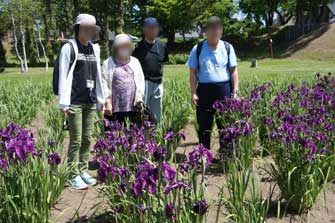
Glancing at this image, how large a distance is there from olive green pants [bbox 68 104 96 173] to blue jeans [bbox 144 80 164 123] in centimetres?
116

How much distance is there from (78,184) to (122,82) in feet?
4.02

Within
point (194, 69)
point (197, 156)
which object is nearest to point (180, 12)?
point (194, 69)

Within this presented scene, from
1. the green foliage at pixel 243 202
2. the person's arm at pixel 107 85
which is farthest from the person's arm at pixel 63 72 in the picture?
the green foliage at pixel 243 202

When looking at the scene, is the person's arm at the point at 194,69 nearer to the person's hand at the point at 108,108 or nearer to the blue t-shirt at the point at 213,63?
the blue t-shirt at the point at 213,63

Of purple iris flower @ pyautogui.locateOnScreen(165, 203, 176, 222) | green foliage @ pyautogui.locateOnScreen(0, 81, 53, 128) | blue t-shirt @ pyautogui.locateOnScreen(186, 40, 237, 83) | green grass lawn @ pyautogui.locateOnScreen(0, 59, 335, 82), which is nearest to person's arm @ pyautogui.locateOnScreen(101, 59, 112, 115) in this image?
blue t-shirt @ pyautogui.locateOnScreen(186, 40, 237, 83)

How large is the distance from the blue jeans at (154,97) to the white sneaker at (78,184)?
1.45 m

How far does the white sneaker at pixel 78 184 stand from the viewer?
4.45 meters

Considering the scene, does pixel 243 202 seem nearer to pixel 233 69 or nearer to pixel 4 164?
pixel 4 164

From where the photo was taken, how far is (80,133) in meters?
4.48

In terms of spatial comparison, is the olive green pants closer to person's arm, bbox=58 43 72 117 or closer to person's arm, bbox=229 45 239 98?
person's arm, bbox=58 43 72 117

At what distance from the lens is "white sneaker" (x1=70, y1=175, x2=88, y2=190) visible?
4449 millimetres

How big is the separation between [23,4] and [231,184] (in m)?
30.4

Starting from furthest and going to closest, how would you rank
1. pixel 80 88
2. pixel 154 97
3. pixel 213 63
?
pixel 154 97, pixel 213 63, pixel 80 88

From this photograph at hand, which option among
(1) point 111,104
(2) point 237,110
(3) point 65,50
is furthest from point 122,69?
(2) point 237,110
